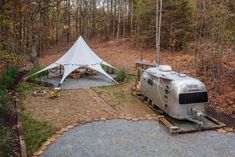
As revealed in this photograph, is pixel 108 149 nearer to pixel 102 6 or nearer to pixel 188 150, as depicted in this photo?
pixel 188 150

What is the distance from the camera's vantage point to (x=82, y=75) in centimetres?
1678

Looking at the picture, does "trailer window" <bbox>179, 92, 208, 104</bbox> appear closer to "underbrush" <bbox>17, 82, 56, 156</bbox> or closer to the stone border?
the stone border

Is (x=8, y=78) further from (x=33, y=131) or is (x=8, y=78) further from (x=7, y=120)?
(x=33, y=131)

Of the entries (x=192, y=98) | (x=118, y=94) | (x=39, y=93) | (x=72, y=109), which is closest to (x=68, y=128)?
(x=72, y=109)

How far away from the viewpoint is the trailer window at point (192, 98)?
9156mm

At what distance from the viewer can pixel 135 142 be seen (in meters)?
8.12

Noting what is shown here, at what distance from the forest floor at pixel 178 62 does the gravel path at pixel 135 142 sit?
2.71 m

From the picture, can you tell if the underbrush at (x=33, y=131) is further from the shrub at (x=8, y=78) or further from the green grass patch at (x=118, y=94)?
the shrub at (x=8, y=78)

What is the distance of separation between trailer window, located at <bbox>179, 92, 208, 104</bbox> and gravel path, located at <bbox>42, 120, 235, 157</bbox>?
0.99 m

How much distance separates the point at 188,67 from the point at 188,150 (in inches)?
373

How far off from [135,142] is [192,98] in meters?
2.39

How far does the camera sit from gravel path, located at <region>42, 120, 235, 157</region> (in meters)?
7.49

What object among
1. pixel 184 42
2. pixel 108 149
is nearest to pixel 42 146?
pixel 108 149

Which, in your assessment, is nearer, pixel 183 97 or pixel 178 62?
pixel 183 97
